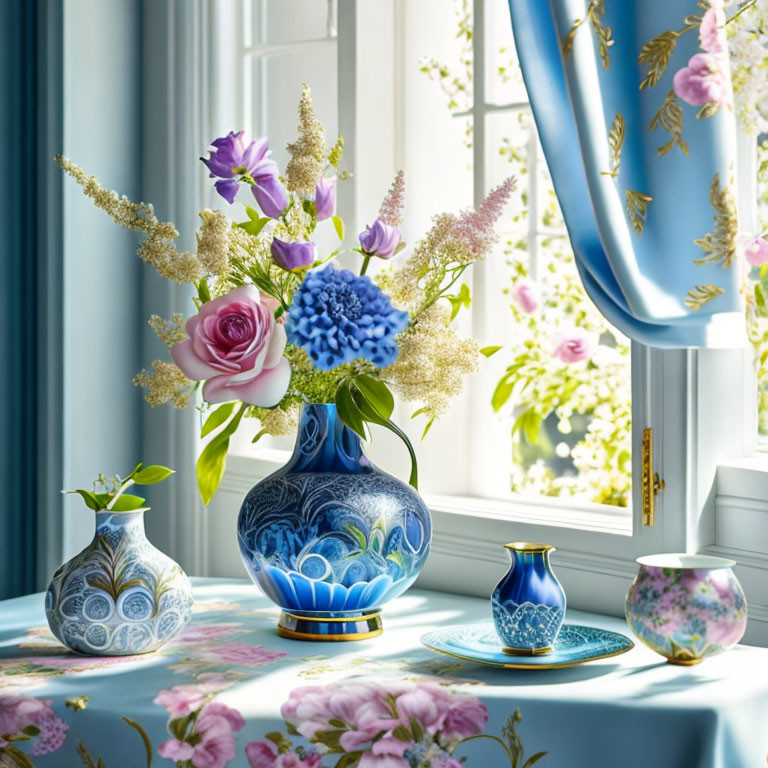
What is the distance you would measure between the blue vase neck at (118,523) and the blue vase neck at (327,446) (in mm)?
219

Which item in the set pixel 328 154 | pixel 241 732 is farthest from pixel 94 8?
pixel 241 732

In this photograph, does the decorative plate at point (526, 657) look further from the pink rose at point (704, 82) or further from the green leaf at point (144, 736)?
the pink rose at point (704, 82)

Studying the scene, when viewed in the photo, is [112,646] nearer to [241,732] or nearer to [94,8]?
[241,732]

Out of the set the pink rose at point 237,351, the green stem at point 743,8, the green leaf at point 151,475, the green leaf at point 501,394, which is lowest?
the green leaf at point 151,475

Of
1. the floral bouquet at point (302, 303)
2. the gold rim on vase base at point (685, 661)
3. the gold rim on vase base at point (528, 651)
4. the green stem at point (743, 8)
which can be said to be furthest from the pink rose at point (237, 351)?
the green stem at point (743, 8)

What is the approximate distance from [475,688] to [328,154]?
76 cm

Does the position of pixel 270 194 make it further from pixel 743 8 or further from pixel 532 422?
pixel 532 422

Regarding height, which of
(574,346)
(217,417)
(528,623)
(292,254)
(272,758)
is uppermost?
(292,254)

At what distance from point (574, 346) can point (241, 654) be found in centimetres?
84

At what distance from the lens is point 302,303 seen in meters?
1.37

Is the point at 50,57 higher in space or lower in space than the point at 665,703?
higher

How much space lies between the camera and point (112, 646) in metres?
1.40

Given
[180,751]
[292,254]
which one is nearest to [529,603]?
[180,751]

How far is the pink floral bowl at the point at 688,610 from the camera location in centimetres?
123
